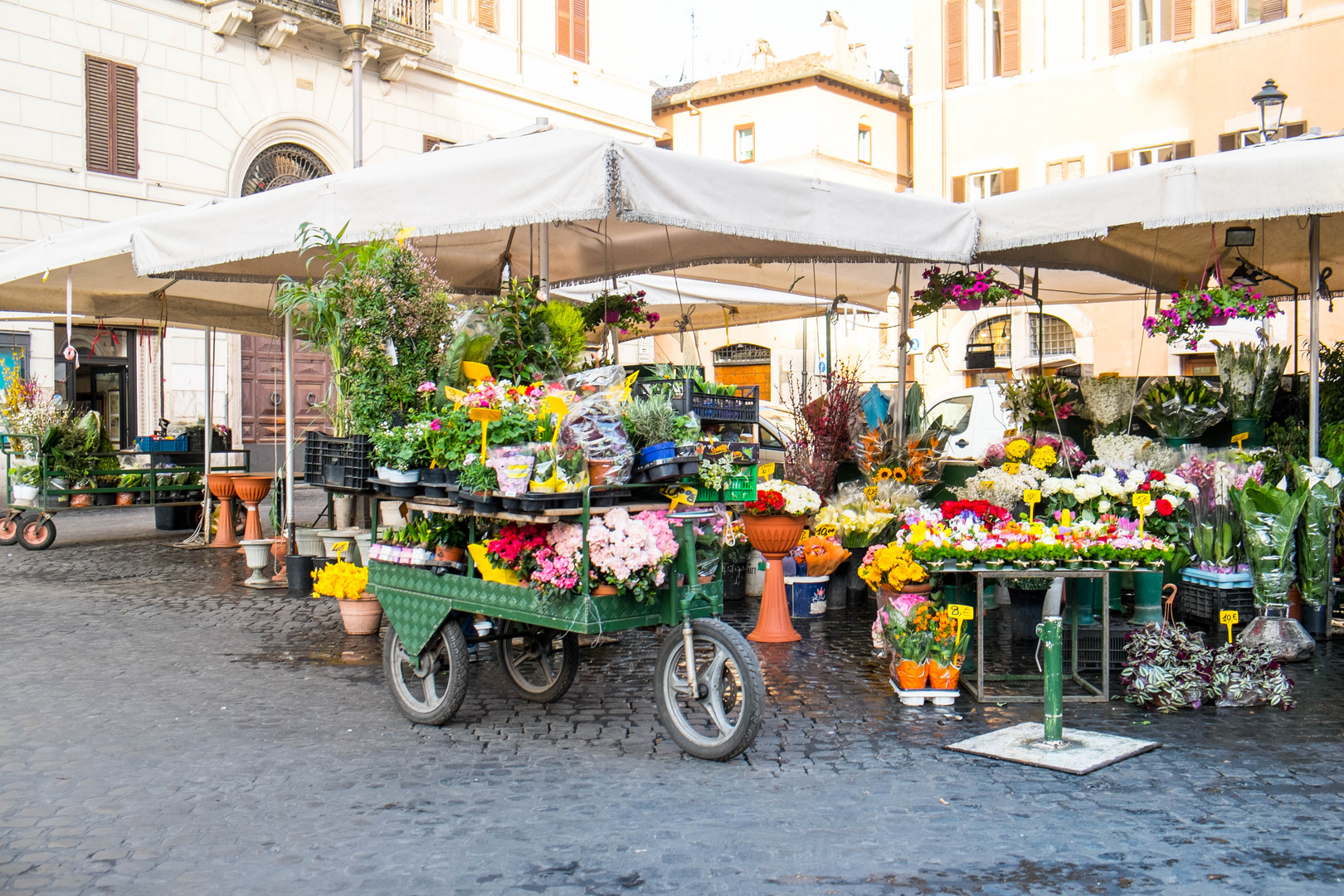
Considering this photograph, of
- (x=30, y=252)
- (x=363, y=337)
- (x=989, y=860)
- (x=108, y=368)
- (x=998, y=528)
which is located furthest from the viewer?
(x=108, y=368)

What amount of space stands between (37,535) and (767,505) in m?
8.51

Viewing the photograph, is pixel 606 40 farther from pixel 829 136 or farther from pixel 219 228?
pixel 219 228

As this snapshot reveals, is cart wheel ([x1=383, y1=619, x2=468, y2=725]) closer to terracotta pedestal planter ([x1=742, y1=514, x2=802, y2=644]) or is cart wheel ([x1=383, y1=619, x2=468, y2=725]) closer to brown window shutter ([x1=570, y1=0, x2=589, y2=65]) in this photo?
terracotta pedestal planter ([x1=742, y1=514, x2=802, y2=644])

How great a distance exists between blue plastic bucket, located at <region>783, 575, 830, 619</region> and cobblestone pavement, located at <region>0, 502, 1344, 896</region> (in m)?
1.36

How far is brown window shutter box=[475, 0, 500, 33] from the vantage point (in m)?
21.6

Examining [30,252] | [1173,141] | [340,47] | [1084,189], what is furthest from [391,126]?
[1084,189]

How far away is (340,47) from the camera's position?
1939 centimetres

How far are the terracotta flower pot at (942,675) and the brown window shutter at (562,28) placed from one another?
788 inches

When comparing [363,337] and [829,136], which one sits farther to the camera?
[829,136]

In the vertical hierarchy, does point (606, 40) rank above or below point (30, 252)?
above

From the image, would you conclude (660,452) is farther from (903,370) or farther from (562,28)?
(562,28)

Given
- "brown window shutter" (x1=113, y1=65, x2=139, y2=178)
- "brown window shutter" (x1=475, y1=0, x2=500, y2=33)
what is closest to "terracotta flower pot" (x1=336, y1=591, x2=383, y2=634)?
"brown window shutter" (x1=113, y1=65, x2=139, y2=178)

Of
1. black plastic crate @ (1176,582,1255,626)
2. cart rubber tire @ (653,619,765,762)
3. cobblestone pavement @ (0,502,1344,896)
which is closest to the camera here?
cobblestone pavement @ (0,502,1344,896)

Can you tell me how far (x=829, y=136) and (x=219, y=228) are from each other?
2742 cm
